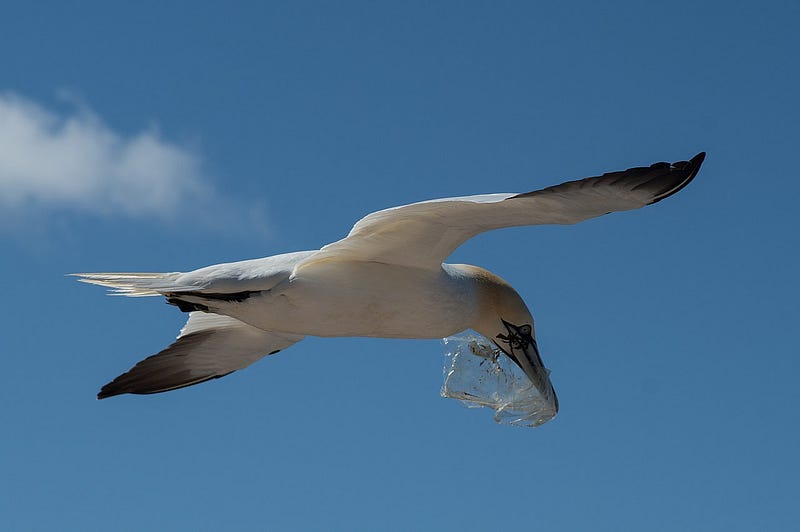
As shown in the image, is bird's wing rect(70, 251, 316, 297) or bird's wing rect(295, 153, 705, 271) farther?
bird's wing rect(70, 251, 316, 297)

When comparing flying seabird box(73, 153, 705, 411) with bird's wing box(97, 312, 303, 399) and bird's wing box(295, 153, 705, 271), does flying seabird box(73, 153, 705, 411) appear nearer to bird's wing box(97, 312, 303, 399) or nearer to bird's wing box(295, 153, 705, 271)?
bird's wing box(295, 153, 705, 271)

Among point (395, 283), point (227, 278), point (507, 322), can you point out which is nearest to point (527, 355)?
point (507, 322)

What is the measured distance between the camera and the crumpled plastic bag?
34.4 ft

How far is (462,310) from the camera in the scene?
9.49m

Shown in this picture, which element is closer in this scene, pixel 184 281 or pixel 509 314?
pixel 184 281

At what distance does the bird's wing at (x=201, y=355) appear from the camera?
10945 millimetres

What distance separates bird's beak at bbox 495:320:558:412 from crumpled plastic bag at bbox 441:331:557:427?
0.08 metres

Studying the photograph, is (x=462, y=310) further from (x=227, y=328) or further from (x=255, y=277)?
(x=227, y=328)

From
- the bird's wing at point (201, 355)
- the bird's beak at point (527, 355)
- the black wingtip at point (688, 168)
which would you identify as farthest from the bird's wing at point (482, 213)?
the bird's wing at point (201, 355)

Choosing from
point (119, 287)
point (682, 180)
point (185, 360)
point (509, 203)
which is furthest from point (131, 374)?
point (682, 180)

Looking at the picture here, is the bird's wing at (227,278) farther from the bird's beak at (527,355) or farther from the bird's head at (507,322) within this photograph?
the bird's beak at (527,355)

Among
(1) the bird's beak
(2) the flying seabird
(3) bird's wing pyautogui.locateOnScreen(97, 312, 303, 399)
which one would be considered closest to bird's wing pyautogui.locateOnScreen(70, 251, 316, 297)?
(2) the flying seabird

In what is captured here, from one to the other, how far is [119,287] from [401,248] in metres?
2.19

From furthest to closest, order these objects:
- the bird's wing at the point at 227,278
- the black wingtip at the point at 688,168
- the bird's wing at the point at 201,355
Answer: the bird's wing at the point at 201,355
the bird's wing at the point at 227,278
the black wingtip at the point at 688,168
